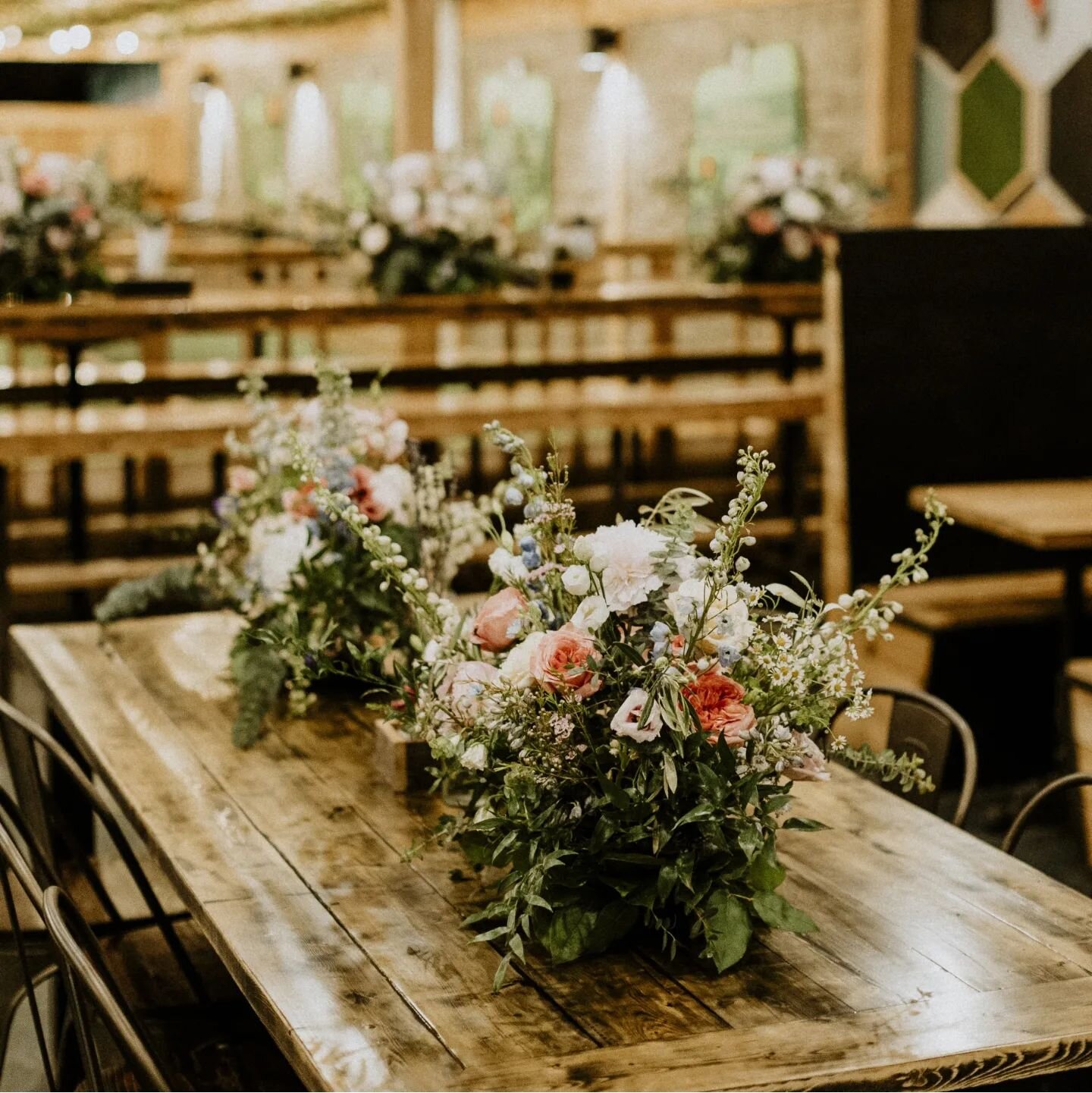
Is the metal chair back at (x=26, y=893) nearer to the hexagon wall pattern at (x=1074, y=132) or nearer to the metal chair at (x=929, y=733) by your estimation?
the metal chair at (x=929, y=733)

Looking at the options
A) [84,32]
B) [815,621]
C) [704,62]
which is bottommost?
[815,621]

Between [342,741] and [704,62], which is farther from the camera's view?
[704,62]

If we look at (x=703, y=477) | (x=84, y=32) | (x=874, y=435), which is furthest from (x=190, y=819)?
(x=84, y=32)

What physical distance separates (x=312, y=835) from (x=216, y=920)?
0.31m

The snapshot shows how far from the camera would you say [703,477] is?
7.94 m

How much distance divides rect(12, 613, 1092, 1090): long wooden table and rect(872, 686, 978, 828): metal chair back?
0.20m

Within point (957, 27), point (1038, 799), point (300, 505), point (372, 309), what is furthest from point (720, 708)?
point (957, 27)

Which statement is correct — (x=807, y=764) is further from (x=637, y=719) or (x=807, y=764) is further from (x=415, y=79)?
(x=415, y=79)

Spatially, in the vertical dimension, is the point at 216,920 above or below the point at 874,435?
below

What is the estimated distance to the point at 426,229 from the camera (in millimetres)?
6727

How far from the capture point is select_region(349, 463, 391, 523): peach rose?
9.02 ft

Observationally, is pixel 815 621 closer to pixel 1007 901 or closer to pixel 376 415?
pixel 1007 901

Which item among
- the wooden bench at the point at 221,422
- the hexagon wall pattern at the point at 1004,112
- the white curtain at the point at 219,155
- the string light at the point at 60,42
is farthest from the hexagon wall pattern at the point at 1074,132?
the string light at the point at 60,42

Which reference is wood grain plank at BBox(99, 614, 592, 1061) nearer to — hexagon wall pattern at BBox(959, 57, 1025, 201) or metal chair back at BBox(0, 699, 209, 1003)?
metal chair back at BBox(0, 699, 209, 1003)
